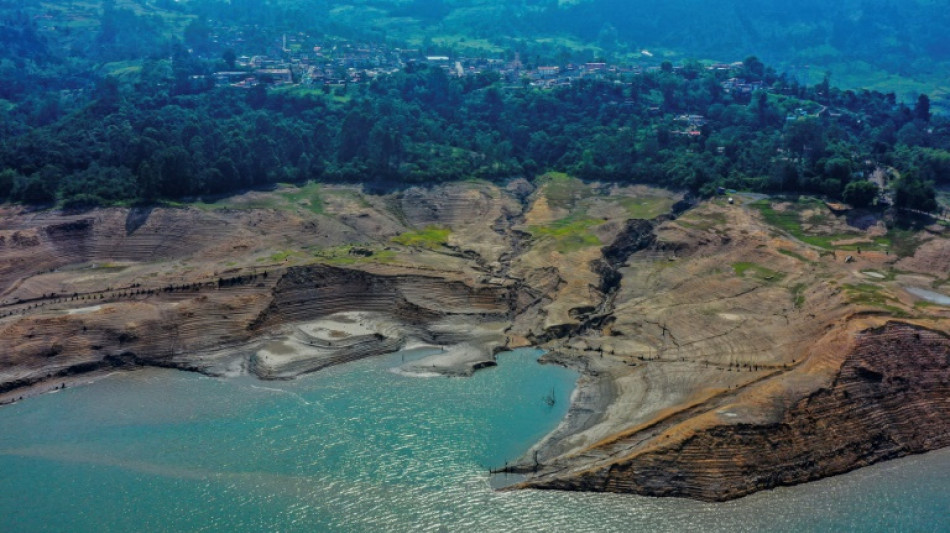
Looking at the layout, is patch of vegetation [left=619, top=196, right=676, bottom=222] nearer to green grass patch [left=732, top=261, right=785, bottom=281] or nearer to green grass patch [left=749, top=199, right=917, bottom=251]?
green grass patch [left=749, top=199, right=917, bottom=251]

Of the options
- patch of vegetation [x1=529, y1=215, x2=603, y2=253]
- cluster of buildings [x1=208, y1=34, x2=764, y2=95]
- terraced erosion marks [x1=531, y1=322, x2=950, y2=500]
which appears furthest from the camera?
cluster of buildings [x1=208, y1=34, x2=764, y2=95]

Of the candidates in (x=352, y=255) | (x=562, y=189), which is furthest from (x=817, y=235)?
(x=352, y=255)

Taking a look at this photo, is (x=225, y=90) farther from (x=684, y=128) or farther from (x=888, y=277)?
(x=888, y=277)

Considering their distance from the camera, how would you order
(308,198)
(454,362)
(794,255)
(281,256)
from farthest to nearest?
1. (308,198)
2. (281,256)
3. (794,255)
4. (454,362)

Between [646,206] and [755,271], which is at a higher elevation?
[646,206]

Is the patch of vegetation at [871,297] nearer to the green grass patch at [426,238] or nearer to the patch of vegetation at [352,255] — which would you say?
the patch of vegetation at [352,255]

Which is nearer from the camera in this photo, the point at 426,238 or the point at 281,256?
the point at 281,256

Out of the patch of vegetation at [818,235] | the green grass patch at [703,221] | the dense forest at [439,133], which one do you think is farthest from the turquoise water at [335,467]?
the dense forest at [439,133]

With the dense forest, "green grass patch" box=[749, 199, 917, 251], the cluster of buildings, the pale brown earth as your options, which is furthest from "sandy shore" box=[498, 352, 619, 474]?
the cluster of buildings

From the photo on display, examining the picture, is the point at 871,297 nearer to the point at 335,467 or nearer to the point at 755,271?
the point at 755,271
